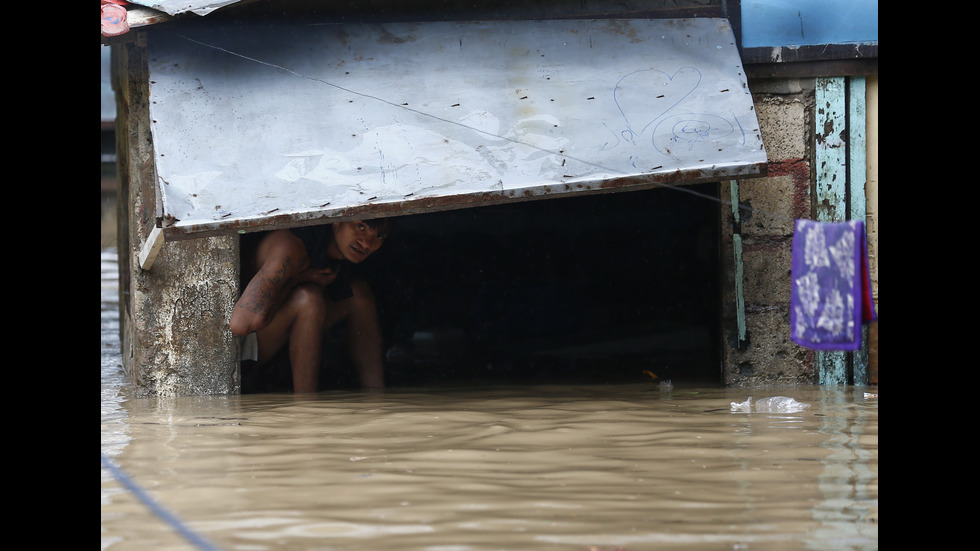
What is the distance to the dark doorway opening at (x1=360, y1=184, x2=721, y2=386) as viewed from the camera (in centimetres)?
777

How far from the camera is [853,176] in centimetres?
505

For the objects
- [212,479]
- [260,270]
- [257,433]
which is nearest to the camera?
[212,479]

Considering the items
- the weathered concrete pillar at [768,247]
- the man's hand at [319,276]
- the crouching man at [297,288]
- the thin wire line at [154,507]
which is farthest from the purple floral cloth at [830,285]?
the thin wire line at [154,507]

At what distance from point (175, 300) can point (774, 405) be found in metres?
3.01

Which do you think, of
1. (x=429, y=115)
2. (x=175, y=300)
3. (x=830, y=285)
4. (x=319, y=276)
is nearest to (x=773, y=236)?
(x=830, y=285)

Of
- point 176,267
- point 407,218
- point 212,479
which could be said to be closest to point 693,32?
point 176,267

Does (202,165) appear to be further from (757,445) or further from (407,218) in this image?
(407,218)

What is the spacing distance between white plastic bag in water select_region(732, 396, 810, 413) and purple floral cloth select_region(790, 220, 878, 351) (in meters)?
0.28

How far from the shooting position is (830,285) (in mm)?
4215

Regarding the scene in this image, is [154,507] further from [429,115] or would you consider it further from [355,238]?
[355,238]

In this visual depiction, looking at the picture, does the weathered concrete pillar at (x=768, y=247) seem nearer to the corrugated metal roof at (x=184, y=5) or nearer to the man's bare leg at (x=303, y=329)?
the man's bare leg at (x=303, y=329)

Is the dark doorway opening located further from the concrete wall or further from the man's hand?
A: the man's hand

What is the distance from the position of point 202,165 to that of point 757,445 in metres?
2.60
